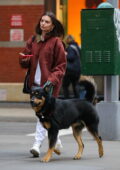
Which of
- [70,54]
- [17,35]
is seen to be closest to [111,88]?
[70,54]

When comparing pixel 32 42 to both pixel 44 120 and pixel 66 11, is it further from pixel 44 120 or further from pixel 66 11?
pixel 66 11

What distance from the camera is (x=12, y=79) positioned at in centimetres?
1978

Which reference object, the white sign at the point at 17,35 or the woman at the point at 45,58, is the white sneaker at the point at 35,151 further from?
the white sign at the point at 17,35

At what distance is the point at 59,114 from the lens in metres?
9.59

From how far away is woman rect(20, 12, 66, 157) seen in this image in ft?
32.4

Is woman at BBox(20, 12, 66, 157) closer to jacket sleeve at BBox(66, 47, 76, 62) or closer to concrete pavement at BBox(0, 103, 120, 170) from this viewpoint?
concrete pavement at BBox(0, 103, 120, 170)

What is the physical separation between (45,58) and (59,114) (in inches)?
32.9

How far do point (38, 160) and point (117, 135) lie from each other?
2692mm

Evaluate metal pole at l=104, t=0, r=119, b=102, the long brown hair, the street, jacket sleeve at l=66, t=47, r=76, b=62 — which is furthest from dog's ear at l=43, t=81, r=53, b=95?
jacket sleeve at l=66, t=47, r=76, b=62

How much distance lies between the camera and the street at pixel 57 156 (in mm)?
9258

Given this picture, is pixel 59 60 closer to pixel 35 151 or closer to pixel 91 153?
pixel 35 151

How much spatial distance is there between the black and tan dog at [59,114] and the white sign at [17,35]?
9.57 m

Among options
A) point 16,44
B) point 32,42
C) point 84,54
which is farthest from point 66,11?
point 32,42

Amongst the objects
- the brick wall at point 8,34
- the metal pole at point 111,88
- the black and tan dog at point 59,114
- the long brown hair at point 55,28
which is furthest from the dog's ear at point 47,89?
the brick wall at point 8,34
